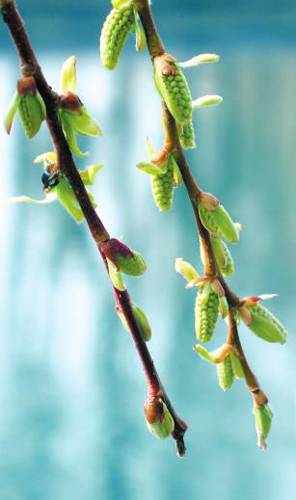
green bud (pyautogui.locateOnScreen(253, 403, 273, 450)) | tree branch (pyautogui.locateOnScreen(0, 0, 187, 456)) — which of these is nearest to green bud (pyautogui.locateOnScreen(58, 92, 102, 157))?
tree branch (pyautogui.locateOnScreen(0, 0, 187, 456))

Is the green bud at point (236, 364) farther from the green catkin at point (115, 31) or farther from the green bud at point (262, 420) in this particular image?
the green catkin at point (115, 31)

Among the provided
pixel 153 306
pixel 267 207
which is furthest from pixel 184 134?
pixel 267 207

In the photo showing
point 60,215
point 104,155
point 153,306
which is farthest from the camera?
point 104,155

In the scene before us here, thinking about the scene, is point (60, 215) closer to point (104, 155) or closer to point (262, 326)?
point (104, 155)

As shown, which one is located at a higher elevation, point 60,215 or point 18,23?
point 18,23

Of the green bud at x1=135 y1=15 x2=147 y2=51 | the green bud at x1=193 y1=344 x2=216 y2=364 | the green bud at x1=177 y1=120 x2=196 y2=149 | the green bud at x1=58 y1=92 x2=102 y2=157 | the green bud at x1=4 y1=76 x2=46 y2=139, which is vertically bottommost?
the green bud at x1=193 y1=344 x2=216 y2=364

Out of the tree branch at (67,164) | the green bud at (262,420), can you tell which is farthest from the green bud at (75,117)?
the green bud at (262,420)

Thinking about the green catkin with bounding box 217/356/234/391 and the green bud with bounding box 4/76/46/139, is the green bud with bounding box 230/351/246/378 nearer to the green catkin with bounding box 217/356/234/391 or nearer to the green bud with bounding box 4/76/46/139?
the green catkin with bounding box 217/356/234/391

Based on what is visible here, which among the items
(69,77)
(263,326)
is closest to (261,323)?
(263,326)
